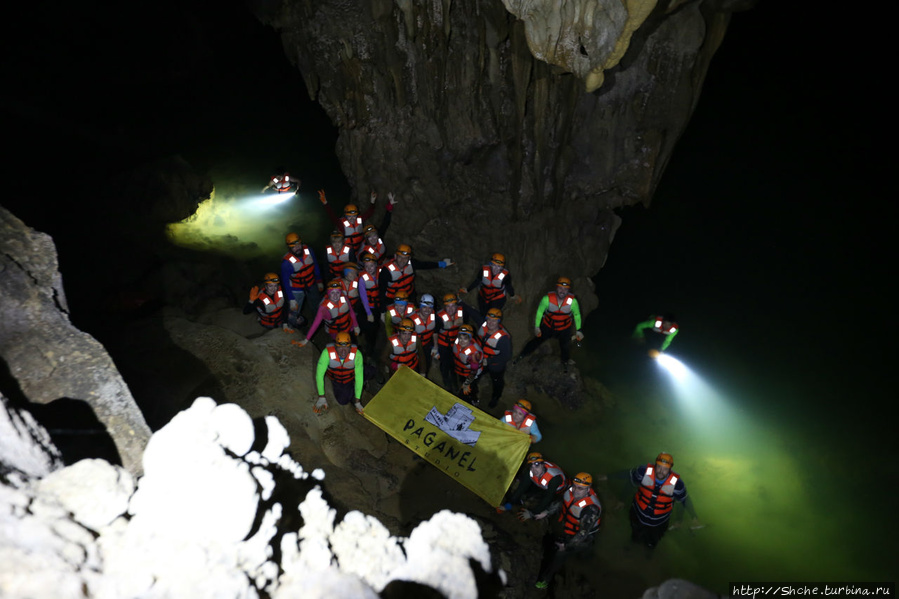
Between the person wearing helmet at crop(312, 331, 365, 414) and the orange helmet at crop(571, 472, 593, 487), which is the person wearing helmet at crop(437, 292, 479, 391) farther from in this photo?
the orange helmet at crop(571, 472, 593, 487)

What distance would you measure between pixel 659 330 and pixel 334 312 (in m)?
5.46

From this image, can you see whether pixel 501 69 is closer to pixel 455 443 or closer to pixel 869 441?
pixel 455 443

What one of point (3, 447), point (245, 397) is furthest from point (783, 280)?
point (3, 447)

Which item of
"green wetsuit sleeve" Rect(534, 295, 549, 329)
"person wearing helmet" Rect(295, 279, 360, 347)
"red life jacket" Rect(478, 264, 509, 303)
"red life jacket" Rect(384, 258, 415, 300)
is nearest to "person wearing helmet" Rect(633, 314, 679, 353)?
"green wetsuit sleeve" Rect(534, 295, 549, 329)

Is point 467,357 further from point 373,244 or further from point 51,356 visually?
point 51,356

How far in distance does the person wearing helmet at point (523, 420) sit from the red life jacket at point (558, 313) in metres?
1.93

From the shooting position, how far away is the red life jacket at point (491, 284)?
874 cm

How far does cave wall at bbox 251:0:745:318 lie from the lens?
844 cm

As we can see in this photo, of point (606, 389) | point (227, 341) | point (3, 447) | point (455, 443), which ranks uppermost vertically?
point (606, 389)

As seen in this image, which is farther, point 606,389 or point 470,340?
point 606,389

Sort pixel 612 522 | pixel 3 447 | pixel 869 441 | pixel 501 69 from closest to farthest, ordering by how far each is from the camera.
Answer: pixel 3 447 → pixel 612 522 → pixel 869 441 → pixel 501 69

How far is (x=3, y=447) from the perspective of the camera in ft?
9.96

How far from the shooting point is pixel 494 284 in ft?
28.8

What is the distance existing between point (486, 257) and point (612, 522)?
201 inches
